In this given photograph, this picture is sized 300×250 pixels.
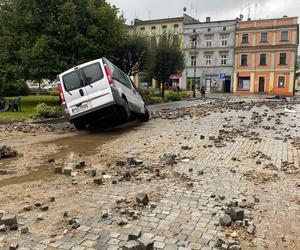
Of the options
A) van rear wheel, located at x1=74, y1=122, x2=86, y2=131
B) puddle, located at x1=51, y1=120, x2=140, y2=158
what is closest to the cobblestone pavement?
puddle, located at x1=51, y1=120, x2=140, y2=158

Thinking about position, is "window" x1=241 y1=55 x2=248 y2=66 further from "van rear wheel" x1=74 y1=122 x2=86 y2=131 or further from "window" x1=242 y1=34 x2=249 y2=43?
"van rear wheel" x1=74 y1=122 x2=86 y2=131

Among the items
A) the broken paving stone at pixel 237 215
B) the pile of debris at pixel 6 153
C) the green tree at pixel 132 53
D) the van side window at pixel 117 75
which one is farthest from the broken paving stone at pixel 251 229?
the green tree at pixel 132 53

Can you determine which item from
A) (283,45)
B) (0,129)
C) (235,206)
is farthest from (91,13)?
(283,45)

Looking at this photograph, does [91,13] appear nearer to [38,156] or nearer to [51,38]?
[51,38]

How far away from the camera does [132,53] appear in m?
28.9

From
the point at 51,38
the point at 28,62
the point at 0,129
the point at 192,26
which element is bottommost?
the point at 0,129

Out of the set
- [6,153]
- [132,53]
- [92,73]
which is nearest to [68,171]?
[6,153]

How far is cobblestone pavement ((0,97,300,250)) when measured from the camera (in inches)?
160

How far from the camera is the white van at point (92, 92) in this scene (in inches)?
474

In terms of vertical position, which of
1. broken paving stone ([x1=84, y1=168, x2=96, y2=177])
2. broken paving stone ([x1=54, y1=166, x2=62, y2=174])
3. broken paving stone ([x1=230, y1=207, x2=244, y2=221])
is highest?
broken paving stone ([x1=230, y1=207, x2=244, y2=221])

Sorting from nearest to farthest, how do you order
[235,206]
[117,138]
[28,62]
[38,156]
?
[235,206], [38,156], [117,138], [28,62]

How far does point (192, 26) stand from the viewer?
65.1 m

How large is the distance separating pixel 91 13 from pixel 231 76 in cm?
4335

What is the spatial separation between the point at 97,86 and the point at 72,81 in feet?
3.28
